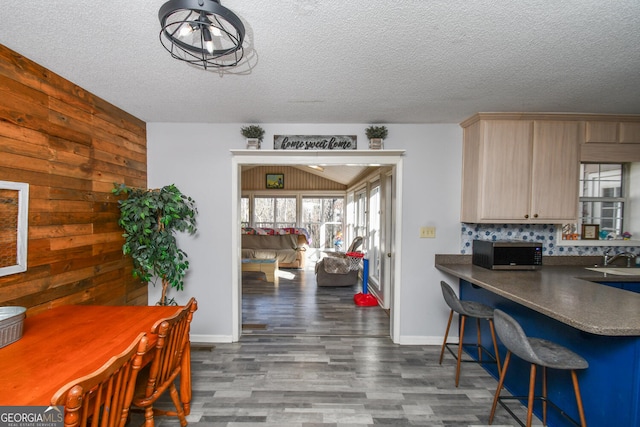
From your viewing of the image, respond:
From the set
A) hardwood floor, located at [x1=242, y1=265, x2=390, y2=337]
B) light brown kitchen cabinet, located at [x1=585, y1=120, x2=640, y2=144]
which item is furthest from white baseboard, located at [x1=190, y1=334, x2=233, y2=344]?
light brown kitchen cabinet, located at [x1=585, y1=120, x2=640, y2=144]

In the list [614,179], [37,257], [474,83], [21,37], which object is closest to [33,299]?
[37,257]

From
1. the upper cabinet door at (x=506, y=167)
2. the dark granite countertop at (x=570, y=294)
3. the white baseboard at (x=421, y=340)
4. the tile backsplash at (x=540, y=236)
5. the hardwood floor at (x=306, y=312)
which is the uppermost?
the upper cabinet door at (x=506, y=167)

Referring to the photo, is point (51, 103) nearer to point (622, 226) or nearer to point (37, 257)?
point (37, 257)

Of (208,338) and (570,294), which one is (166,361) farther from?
(570,294)

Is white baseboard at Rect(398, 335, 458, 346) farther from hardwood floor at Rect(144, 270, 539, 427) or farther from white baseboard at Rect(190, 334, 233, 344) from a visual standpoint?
white baseboard at Rect(190, 334, 233, 344)

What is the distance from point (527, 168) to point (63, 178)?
3.91m

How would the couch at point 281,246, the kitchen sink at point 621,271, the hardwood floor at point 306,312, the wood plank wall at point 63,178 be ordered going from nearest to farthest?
1. the wood plank wall at point 63,178
2. the kitchen sink at point 621,271
3. the hardwood floor at point 306,312
4. the couch at point 281,246

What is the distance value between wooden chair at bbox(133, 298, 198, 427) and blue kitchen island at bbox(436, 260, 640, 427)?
2080 millimetres

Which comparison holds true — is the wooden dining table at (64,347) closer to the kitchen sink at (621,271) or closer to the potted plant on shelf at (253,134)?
the potted plant on shelf at (253,134)

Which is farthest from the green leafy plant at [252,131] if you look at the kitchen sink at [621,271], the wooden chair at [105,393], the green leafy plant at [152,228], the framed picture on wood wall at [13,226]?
the kitchen sink at [621,271]

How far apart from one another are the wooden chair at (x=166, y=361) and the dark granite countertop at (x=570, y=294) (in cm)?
208

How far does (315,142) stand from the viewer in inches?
117

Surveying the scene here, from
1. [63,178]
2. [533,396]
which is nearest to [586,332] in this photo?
[533,396]

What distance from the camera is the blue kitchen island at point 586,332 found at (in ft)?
4.57
